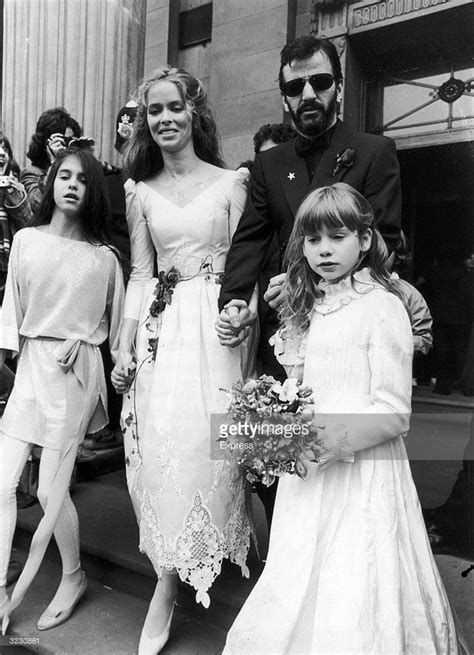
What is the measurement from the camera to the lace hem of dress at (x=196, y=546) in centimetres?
193

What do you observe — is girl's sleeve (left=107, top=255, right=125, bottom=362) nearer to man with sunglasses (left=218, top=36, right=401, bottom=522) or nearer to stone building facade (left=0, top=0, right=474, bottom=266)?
man with sunglasses (left=218, top=36, right=401, bottom=522)

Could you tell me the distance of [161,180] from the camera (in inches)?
90.6

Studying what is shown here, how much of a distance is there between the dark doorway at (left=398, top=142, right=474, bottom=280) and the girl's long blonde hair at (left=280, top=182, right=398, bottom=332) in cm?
270

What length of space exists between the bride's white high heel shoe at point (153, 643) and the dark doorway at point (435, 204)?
3384 millimetres

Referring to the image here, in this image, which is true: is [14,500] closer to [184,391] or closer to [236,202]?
[184,391]

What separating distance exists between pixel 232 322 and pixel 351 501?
0.68 meters

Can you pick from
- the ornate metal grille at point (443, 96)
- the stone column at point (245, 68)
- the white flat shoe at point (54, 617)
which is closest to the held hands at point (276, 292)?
the white flat shoe at point (54, 617)

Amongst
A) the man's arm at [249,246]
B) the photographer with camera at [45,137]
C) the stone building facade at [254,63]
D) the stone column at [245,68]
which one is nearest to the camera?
the man's arm at [249,246]

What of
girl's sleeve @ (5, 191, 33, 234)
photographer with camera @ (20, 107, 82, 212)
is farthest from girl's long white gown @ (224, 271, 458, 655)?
photographer with camera @ (20, 107, 82, 212)

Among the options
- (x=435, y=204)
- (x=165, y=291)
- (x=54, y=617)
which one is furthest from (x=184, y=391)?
(x=435, y=204)

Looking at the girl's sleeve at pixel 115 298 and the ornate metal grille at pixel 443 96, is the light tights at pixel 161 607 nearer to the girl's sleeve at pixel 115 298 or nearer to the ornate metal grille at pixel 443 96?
the girl's sleeve at pixel 115 298

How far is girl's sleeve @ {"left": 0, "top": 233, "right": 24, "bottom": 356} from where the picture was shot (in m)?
2.36

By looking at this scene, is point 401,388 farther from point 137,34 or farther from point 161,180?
point 137,34

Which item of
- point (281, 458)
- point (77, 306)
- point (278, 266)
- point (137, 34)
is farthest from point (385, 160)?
point (137, 34)
